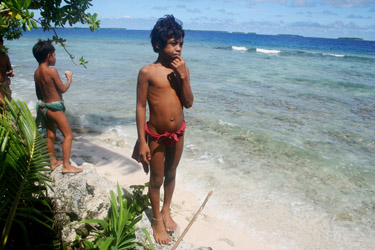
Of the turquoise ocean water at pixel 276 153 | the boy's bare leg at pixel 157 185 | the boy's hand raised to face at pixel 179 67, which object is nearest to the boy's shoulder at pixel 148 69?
the boy's hand raised to face at pixel 179 67

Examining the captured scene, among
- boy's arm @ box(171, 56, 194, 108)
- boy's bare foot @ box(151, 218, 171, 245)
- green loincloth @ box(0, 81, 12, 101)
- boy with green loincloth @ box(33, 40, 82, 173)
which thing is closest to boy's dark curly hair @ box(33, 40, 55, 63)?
boy with green loincloth @ box(33, 40, 82, 173)

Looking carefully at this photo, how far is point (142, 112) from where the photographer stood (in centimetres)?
265

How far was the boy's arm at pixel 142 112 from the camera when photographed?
259 centimetres

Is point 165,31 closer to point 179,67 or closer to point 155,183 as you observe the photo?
point 179,67

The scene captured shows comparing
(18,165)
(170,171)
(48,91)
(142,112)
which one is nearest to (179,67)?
(142,112)

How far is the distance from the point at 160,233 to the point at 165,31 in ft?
6.05

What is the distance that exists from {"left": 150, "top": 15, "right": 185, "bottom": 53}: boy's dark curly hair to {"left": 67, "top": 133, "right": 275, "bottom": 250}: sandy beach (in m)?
2.05

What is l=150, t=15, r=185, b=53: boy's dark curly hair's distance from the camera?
2.56 m

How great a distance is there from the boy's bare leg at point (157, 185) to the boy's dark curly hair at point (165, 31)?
2.99 ft

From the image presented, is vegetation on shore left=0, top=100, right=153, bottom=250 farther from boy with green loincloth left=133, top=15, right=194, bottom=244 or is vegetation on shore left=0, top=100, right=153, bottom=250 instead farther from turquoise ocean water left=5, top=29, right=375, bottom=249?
turquoise ocean water left=5, top=29, right=375, bottom=249

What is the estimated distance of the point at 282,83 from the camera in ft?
46.4

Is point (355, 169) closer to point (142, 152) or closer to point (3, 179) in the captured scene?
point (142, 152)

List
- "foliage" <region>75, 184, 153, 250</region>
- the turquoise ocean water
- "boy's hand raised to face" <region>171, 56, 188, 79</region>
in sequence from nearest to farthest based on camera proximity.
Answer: "foliage" <region>75, 184, 153, 250</region>, "boy's hand raised to face" <region>171, 56, 188, 79</region>, the turquoise ocean water

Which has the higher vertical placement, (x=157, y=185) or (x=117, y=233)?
(x=157, y=185)
